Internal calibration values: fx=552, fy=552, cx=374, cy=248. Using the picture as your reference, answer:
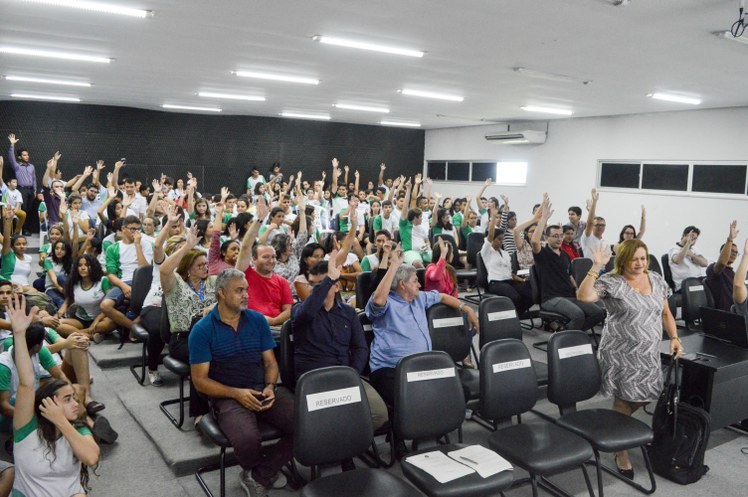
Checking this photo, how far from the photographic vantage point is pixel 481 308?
14.5ft

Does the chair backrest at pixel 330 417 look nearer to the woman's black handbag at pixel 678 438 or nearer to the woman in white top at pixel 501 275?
the woman's black handbag at pixel 678 438

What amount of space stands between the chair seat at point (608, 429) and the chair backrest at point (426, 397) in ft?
2.32

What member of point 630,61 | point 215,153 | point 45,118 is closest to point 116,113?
point 45,118

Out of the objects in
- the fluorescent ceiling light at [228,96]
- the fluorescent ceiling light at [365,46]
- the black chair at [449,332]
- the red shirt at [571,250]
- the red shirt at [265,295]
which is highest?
the fluorescent ceiling light at [228,96]

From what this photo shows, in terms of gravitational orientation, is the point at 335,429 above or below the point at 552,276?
below

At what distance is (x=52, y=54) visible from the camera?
22.2ft

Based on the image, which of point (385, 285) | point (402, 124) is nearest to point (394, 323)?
point (385, 285)

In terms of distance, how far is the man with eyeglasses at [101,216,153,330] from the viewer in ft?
16.9

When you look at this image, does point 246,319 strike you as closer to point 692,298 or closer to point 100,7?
point 100,7

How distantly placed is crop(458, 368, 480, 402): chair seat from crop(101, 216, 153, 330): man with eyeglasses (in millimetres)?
3121

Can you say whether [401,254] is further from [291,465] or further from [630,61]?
[630,61]

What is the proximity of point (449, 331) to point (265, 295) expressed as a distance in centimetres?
145

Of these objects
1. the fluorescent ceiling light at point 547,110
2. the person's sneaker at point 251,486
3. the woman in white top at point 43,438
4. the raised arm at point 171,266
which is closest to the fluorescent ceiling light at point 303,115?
the fluorescent ceiling light at point 547,110

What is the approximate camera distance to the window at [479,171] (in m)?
14.1
